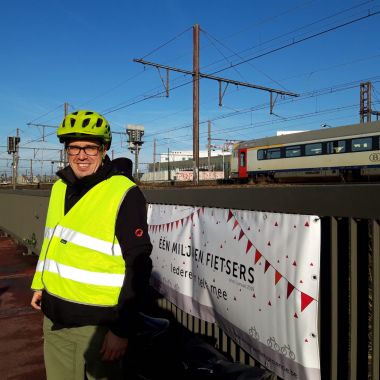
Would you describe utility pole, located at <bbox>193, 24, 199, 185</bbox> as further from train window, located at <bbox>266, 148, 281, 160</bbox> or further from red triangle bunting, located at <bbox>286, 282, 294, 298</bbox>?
red triangle bunting, located at <bbox>286, 282, 294, 298</bbox>

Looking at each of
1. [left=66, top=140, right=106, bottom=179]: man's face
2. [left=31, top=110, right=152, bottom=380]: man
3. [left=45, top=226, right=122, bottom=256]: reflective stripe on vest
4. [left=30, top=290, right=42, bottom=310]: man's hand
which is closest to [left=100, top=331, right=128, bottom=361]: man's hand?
[left=31, top=110, right=152, bottom=380]: man

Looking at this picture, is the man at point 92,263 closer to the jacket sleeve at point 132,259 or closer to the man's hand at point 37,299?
the jacket sleeve at point 132,259

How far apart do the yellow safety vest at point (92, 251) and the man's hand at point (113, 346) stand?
0.53ft

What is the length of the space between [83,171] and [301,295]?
1.41 m

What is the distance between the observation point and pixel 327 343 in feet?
7.53

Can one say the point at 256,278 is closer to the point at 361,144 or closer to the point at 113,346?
the point at 113,346

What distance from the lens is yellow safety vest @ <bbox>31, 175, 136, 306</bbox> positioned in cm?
204

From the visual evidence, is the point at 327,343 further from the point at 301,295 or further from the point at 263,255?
the point at 263,255

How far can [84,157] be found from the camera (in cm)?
231

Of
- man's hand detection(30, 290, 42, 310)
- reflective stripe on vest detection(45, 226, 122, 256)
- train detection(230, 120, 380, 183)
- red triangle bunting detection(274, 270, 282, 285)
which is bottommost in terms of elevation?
man's hand detection(30, 290, 42, 310)

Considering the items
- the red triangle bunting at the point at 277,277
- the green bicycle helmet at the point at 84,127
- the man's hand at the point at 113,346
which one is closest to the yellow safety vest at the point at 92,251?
the man's hand at the point at 113,346

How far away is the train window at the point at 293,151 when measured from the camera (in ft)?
73.7

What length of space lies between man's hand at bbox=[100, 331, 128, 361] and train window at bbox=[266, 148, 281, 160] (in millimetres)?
22746

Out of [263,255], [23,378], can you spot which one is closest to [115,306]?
[263,255]
